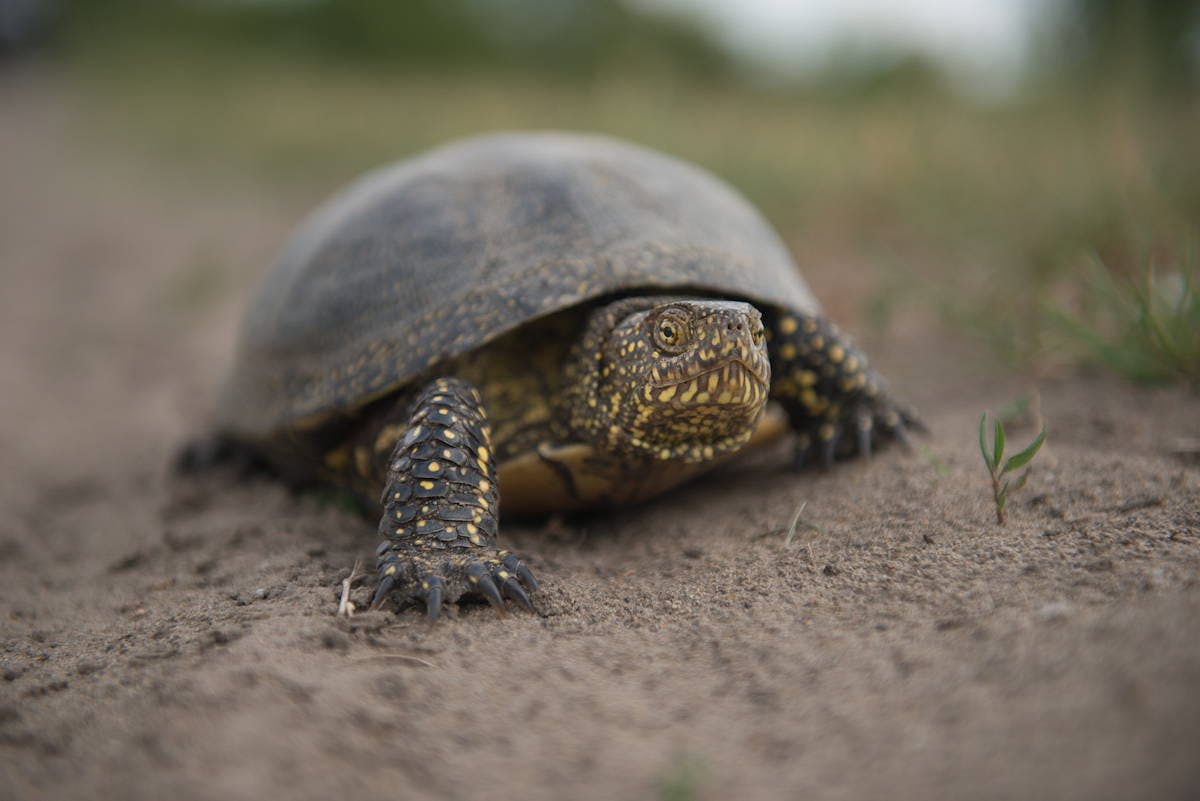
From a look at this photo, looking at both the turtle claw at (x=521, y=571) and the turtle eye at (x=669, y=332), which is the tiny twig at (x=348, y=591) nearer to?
the turtle claw at (x=521, y=571)

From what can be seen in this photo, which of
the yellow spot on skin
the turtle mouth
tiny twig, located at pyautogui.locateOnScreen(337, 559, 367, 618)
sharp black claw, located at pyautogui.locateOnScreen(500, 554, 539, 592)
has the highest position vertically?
the turtle mouth

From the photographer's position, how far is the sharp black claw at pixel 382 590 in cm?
201

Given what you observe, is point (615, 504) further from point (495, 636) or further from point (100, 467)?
point (100, 467)

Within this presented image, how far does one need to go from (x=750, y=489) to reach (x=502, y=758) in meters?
1.50

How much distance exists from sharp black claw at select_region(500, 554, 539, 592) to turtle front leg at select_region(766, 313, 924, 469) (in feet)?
3.67

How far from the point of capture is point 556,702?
1.63 metres

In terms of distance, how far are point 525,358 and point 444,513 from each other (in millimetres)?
687

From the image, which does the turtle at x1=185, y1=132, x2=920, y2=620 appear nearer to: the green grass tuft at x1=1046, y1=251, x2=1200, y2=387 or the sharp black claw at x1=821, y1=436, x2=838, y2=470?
the sharp black claw at x1=821, y1=436, x2=838, y2=470

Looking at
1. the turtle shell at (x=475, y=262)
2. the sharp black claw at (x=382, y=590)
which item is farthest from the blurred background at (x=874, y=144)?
the sharp black claw at (x=382, y=590)

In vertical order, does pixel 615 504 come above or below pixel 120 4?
below

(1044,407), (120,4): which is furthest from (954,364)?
(120,4)

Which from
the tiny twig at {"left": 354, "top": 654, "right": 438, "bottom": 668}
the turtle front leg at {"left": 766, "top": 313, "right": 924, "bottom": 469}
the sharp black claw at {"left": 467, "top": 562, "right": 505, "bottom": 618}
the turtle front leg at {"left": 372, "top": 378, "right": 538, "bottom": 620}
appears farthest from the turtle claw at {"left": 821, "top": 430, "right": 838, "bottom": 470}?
the tiny twig at {"left": 354, "top": 654, "right": 438, "bottom": 668}

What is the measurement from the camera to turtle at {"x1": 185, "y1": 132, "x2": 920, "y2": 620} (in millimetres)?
2213

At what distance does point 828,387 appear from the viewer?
9.30 ft
